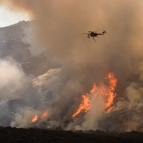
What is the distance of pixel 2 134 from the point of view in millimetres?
51438

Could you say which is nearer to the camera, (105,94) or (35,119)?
(105,94)

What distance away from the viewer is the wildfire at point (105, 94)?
99.4 m

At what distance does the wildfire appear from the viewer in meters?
99.4

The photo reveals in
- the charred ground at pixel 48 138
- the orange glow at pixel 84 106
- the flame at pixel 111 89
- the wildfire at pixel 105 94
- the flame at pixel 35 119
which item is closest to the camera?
the charred ground at pixel 48 138

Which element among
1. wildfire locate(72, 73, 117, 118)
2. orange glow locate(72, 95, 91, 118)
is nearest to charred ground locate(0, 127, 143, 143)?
wildfire locate(72, 73, 117, 118)

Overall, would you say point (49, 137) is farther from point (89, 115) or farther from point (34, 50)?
point (34, 50)

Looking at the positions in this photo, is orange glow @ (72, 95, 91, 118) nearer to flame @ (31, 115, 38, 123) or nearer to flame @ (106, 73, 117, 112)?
flame @ (106, 73, 117, 112)

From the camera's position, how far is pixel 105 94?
103375mm

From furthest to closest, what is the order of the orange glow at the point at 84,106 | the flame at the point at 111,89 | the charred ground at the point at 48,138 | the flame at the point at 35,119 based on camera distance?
1. the flame at the point at 35,119
2. the orange glow at the point at 84,106
3. the flame at the point at 111,89
4. the charred ground at the point at 48,138

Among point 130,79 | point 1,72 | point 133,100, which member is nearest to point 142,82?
point 130,79

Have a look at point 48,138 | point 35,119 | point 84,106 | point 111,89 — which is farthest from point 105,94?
point 48,138

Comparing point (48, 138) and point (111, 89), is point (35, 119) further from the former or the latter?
point (48, 138)

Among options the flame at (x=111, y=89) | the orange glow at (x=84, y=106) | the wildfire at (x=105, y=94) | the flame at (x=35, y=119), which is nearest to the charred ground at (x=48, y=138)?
the flame at (x=111, y=89)

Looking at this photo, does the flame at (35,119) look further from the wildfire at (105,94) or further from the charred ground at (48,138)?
the charred ground at (48,138)
